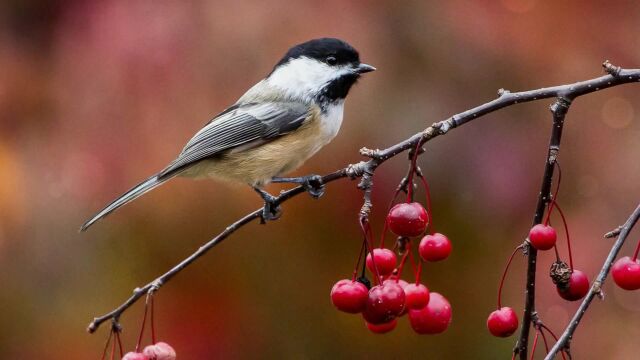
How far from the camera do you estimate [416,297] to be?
196 cm

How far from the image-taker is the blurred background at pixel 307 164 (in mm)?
2916

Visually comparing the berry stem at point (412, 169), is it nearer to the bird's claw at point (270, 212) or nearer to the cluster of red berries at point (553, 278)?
the cluster of red berries at point (553, 278)

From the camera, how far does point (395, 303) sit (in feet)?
5.98

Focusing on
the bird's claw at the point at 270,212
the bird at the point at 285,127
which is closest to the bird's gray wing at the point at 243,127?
the bird at the point at 285,127

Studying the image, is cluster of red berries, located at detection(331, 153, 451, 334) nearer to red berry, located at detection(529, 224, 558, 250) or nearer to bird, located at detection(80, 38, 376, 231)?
red berry, located at detection(529, 224, 558, 250)

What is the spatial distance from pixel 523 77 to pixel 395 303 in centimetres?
139

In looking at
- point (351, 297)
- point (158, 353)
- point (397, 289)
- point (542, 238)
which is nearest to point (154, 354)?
point (158, 353)

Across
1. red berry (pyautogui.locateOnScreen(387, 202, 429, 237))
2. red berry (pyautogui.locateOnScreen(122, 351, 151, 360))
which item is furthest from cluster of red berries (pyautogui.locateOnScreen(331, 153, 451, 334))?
red berry (pyautogui.locateOnScreen(122, 351, 151, 360))

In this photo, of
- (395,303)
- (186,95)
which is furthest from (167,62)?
(395,303)

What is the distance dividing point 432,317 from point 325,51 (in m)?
1.34

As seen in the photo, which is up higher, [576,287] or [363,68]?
[363,68]

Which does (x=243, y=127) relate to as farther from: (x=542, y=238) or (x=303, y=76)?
(x=542, y=238)

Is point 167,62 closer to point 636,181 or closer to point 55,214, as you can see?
point 55,214

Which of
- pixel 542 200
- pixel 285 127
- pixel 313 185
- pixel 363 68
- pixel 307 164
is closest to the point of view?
pixel 542 200
